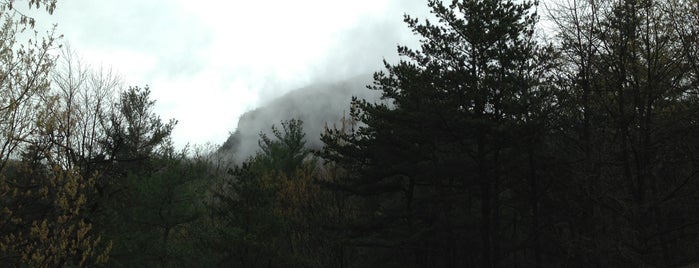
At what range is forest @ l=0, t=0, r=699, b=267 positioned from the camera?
6941 mm

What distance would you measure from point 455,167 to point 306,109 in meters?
135

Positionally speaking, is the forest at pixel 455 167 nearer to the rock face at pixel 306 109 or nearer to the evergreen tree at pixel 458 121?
the evergreen tree at pixel 458 121

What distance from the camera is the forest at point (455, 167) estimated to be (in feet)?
Result: 22.8

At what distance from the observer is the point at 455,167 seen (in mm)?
14523

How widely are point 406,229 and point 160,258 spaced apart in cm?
920

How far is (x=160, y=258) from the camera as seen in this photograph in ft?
56.2

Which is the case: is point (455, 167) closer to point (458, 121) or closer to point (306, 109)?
point (458, 121)

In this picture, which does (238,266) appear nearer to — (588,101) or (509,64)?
(509,64)

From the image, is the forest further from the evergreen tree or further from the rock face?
the rock face

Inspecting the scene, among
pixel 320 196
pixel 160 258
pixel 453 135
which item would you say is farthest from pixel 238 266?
pixel 453 135

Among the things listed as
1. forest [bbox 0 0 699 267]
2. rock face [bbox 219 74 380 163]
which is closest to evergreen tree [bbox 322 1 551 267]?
forest [bbox 0 0 699 267]

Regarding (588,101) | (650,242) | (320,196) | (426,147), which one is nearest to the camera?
(650,242)

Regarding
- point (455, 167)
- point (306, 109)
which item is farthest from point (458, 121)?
point (306, 109)

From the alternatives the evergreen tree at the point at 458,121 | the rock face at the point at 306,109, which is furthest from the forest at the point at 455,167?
the rock face at the point at 306,109
